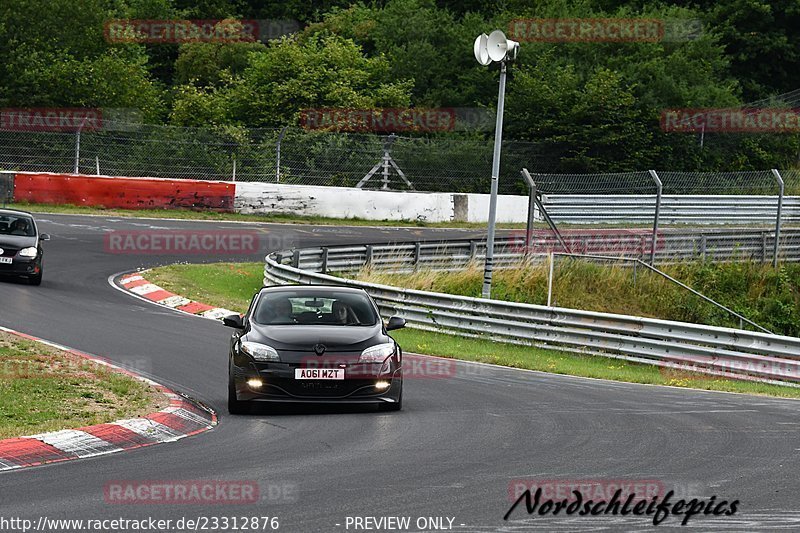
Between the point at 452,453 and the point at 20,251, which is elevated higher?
the point at 20,251

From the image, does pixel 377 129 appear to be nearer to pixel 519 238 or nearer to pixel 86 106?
pixel 86 106

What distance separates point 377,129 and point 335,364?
36950 millimetres

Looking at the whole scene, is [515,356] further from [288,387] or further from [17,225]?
[17,225]

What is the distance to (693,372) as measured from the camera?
1922cm

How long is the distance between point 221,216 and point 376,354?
995 inches

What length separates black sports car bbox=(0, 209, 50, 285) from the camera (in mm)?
23953

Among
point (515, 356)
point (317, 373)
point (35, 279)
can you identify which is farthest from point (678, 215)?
point (317, 373)

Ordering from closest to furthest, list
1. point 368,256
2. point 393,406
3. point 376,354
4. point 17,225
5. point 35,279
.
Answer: point 376,354, point 393,406, point 35,279, point 17,225, point 368,256

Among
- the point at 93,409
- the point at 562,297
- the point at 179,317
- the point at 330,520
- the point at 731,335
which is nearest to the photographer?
the point at 330,520

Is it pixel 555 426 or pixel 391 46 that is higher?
pixel 391 46

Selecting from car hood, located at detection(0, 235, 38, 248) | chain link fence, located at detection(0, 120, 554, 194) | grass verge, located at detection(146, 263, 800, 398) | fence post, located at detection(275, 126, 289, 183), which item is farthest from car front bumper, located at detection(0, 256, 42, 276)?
fence post, located at detection(275, 126, 289, 183)

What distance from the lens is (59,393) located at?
12.6 metres

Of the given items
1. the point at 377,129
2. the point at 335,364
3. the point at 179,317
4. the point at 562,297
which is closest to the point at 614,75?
the point at 377,129

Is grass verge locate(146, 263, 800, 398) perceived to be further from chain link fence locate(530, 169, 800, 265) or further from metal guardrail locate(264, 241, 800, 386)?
→ chain link fence locate(530, 169, 800, 265)
